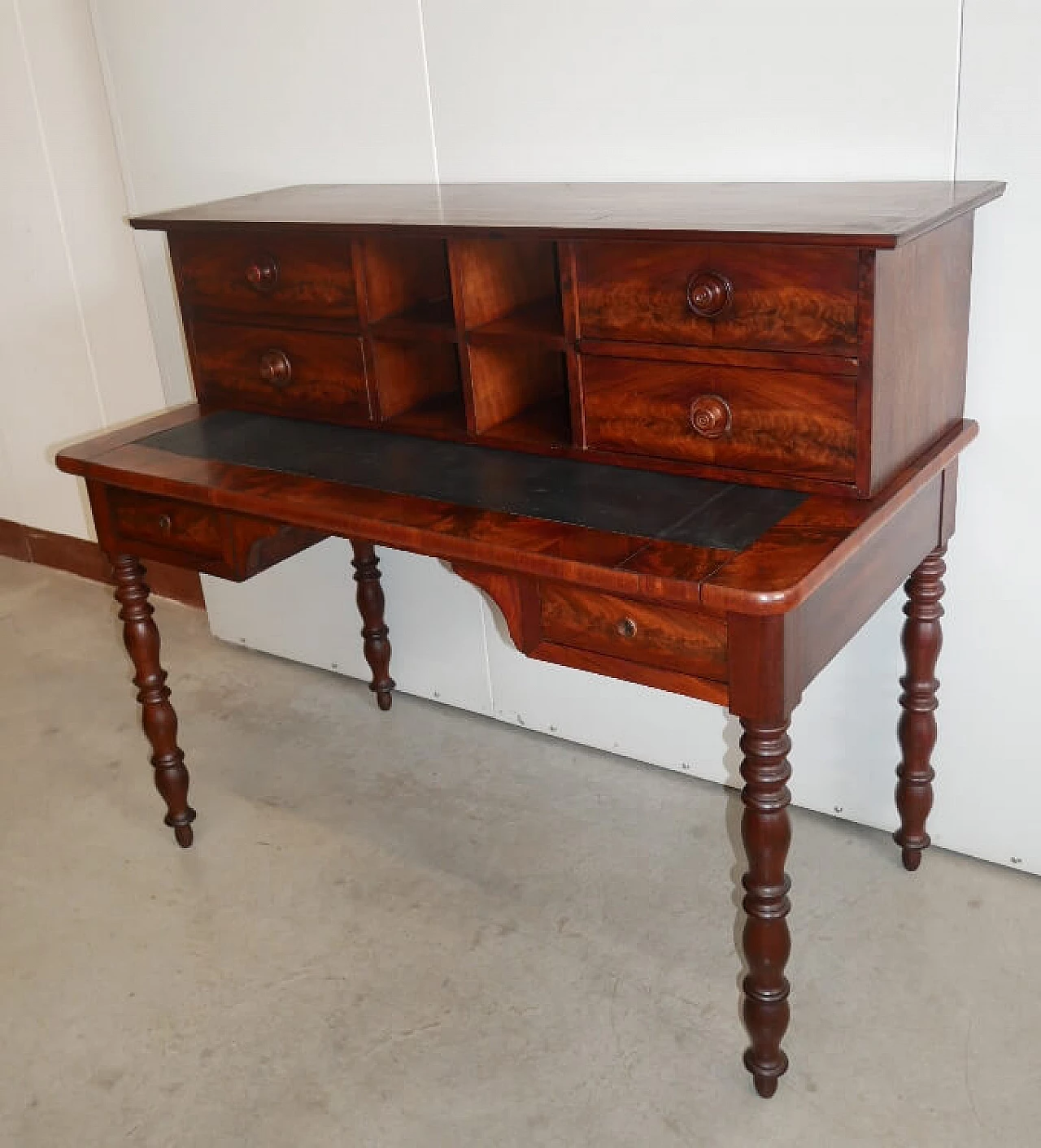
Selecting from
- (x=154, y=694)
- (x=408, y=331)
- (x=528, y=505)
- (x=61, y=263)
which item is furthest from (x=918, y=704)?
(x=61, y=263)

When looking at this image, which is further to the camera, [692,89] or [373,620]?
[373,620]

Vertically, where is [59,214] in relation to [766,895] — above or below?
above

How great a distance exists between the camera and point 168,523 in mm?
2258

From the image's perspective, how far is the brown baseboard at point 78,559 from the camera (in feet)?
12.3

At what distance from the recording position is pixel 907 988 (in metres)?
2.09

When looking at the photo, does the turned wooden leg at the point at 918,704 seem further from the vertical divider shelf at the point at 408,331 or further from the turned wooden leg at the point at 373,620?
the turned wooden leg at the point at 373,620

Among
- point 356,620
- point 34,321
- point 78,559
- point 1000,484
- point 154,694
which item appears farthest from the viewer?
point 78,559

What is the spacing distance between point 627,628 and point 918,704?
2.45 ft

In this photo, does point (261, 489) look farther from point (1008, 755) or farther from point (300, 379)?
point (1008, 755)

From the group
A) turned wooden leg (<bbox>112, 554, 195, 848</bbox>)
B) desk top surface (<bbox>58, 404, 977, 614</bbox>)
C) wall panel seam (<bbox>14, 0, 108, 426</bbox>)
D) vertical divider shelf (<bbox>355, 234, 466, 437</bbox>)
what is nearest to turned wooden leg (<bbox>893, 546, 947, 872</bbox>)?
desk top surface (<bbox>58, 404, 977, 614</bbox>)

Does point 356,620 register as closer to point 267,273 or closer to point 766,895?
point 267,273

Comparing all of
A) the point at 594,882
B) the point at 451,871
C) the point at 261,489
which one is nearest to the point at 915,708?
the point at 594,882

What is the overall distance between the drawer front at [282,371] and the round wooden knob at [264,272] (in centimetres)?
8

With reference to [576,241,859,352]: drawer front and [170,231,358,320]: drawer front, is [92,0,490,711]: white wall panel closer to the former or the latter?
[170,231,358,320]: drawer front
